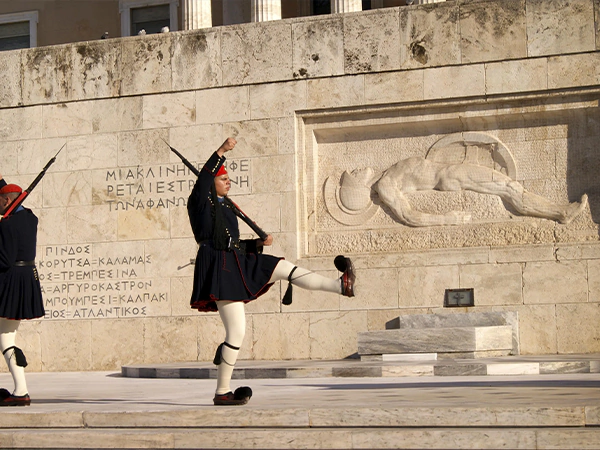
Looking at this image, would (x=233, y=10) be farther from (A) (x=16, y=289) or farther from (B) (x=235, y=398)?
(B) (x=235, y=398)

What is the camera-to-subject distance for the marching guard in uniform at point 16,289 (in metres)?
8.32

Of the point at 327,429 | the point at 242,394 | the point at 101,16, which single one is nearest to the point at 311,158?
the point at 242,394

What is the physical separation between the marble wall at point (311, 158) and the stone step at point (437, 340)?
→ 86cm

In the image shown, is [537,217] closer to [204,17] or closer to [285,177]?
[285,177]

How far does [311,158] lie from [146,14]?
9.97 meters

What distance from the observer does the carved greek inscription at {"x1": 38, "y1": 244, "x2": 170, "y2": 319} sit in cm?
1432

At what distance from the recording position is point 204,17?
16781mm

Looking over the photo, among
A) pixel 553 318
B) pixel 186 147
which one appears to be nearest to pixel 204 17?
pixel 186 147

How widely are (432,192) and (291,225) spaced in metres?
1.84

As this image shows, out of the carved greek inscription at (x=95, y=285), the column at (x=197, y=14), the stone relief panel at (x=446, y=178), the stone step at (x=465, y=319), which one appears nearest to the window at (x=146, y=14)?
the column at (x=197, y=14)

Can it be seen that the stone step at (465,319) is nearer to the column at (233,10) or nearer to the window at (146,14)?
the column at (233,10)

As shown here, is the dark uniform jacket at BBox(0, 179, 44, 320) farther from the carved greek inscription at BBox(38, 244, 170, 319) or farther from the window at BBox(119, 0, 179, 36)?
the window at BBox(119, 0, 179, 36)

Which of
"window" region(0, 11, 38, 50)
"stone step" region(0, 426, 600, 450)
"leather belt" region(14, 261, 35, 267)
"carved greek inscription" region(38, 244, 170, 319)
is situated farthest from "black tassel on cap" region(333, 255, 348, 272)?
"window" region(0, 11, 38, 50)

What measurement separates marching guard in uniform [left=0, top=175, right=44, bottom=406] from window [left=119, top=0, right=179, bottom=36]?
47.3ft
